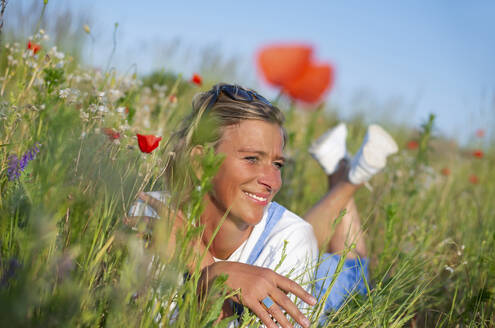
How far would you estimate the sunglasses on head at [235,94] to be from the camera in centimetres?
213

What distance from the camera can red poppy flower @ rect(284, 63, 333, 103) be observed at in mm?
7345

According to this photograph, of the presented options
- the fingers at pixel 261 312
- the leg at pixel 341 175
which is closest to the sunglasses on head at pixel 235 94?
the fingers at pixel 261 312

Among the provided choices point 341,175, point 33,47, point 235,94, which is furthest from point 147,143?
point 341,175

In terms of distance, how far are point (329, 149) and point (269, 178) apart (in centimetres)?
153

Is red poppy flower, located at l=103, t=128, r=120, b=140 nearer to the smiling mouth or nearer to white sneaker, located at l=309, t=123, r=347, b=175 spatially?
the smiling mouth

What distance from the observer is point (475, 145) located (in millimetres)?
6703

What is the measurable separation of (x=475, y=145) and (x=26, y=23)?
631 centimetres

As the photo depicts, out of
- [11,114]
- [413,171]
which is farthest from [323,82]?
[11,114]

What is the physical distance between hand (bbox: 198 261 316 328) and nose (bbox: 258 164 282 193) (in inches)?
19.3

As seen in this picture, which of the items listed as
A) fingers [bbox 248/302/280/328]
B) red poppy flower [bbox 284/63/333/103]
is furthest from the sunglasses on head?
red poppy flower [bbox 284/63/333/103]

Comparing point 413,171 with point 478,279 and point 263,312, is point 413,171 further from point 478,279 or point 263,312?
point 263,312

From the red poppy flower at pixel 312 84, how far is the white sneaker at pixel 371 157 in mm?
3740

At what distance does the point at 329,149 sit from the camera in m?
3.38

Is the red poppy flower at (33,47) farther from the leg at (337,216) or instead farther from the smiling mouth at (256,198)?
the leg at (337,216)
